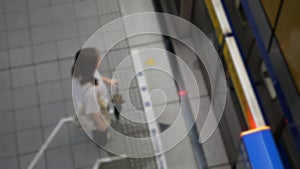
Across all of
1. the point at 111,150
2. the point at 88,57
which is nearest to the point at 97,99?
the point at 88,57

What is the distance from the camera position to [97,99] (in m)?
4.45

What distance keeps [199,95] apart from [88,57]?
72.7 inches

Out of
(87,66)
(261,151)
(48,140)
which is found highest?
(87,66)

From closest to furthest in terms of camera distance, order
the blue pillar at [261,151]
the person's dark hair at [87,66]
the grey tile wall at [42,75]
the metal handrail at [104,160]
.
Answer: the blue pillar at [261,151]
the person's dark hair at [87,66]
the metal handrail at [104,160]
the grey tile wall at [42,75]

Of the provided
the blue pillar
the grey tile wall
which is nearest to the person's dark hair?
the grey tile wall

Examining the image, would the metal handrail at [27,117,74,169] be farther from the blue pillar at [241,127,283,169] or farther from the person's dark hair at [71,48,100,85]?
the blue pillar at [241,127,283,169]

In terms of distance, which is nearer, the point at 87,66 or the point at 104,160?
the point at 87,66

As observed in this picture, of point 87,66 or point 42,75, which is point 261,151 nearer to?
point 87,66

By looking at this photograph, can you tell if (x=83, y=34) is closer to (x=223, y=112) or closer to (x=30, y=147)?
(x=30, y=147)

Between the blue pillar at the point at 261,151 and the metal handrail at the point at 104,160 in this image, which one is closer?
the blue pillar at the point at 261,151

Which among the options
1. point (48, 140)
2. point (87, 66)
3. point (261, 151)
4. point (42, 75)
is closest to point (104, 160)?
point (48, 140)

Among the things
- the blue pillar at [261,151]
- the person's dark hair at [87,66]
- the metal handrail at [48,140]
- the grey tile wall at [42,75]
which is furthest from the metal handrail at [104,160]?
the blue pillar at [261,151]

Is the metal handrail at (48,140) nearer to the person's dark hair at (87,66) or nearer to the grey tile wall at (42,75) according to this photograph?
the grey tile wall at (42,75)

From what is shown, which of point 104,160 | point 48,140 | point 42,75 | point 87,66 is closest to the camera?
point 87,66
